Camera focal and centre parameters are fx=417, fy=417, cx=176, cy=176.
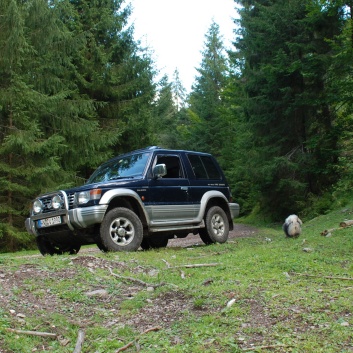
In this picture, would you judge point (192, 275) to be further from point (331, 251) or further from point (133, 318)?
point (331, 251)

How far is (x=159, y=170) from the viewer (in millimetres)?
8680

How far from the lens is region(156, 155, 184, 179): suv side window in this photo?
9562mm

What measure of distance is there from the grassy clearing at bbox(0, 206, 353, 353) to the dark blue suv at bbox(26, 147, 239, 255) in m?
1.35

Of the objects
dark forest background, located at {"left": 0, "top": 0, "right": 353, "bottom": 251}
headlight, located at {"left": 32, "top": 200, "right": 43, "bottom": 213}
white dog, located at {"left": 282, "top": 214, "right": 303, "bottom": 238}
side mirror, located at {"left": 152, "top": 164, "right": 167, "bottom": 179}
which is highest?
dark forest background, located at {"left": 0, "top": 0, "right": 353, "bottom": 251}

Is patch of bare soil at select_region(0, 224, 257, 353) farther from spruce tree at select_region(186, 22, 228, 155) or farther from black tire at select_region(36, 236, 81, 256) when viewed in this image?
spruce tree at select_region(186, 22, 228, 155)

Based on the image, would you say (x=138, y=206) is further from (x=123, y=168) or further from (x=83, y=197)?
(x=83, y=197)

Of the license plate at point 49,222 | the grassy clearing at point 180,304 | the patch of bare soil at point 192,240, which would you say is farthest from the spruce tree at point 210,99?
the grassy clearing at point 180,304

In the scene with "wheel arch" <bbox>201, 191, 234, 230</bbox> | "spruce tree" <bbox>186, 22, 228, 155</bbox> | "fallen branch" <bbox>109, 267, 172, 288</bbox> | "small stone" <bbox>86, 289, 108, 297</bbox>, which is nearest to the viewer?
"small stone" <bbox>86, 289, 108, 297</bbox>

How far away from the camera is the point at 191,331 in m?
3.76

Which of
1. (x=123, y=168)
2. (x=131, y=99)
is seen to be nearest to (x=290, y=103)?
(x=131, y=99)

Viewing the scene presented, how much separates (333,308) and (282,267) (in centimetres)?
181

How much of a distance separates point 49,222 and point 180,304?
14.1ft

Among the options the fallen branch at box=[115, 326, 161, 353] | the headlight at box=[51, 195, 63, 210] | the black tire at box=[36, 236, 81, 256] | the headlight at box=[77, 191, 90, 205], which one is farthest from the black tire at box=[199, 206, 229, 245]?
the fallen branch at box=[115, 326, 161, 353]

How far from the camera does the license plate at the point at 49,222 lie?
310 inches
